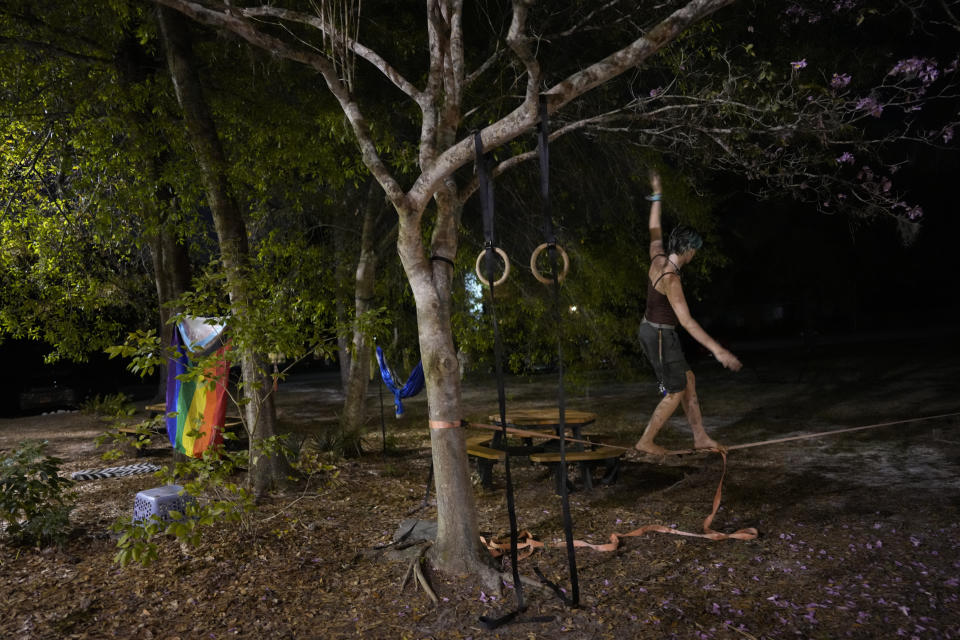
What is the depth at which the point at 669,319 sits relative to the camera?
4.87 meters

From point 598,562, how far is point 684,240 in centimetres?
233

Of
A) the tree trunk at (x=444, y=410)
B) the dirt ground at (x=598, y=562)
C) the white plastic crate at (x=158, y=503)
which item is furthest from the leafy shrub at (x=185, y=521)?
the tree trunk at (x=444, y=410)

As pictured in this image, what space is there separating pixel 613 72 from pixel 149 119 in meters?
6.14

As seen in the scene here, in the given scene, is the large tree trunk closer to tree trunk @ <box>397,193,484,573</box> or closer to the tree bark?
the tree bark

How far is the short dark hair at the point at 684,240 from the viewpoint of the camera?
4.68m

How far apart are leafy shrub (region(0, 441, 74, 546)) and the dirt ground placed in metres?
0.15

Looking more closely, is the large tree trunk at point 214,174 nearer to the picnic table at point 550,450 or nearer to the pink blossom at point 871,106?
the picnic table at point 550,450

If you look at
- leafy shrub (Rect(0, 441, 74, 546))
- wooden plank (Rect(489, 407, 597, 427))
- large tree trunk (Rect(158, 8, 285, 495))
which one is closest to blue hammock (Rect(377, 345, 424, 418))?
wooden plank (Rect(489, 407, 597, 427))

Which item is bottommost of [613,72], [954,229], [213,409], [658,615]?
[658,615]

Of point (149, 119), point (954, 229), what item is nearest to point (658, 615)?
point (149, 119)

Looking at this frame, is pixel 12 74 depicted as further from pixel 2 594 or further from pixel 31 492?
pixel 2 594

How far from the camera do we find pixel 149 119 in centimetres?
793

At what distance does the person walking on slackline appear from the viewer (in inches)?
186

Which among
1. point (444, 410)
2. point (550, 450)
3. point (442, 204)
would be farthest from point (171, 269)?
point (444, 410)
